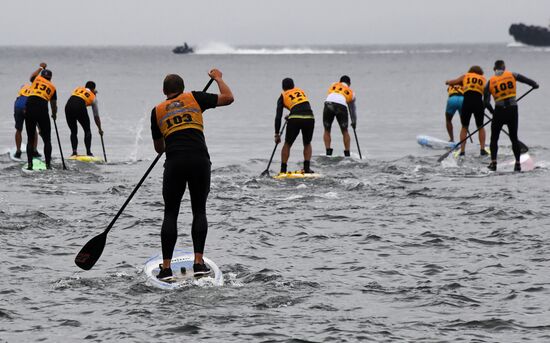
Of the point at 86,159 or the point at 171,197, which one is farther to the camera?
the point at 86,159

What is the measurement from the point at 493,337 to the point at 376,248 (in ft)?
11.3

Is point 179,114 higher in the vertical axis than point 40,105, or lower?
higher

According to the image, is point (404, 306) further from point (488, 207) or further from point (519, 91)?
point (519, 91)

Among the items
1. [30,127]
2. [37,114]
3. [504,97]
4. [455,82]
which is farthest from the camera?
[455,82]

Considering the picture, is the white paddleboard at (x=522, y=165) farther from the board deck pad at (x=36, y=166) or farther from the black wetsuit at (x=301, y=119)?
the board deck pad at (x=36, y=166)

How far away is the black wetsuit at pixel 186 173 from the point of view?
28.6 ft

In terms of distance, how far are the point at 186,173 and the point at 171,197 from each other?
0.95 ft

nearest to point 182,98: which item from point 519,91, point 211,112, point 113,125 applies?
point 113,125

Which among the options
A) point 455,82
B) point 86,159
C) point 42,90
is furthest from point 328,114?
point 42,90

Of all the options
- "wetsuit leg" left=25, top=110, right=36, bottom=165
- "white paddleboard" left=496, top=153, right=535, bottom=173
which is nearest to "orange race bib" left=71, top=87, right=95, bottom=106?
"wetsuit leg" left=25, top=110, right=36, bottom=165

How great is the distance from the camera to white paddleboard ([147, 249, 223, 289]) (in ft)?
29.0

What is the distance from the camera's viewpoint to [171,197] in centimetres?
884

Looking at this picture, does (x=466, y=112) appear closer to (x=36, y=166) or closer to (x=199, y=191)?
(x=36, y=166)

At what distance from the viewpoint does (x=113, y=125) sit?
33.9 m
